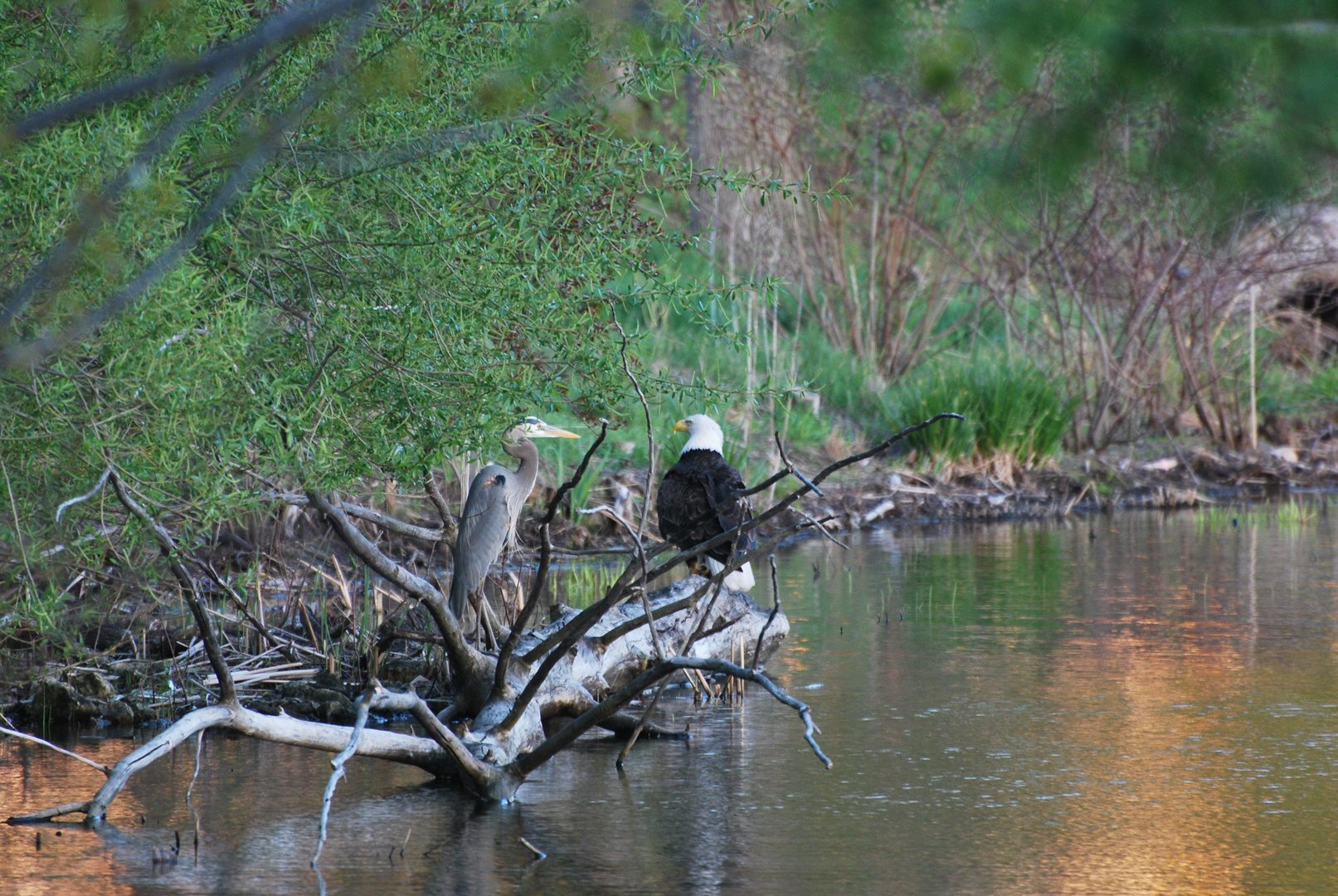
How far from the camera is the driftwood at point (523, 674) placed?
4.29 metres

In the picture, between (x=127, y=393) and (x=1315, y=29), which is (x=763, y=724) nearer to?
(x=127, y=393)

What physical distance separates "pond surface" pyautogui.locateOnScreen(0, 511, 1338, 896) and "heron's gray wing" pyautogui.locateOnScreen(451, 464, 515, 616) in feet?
3.77

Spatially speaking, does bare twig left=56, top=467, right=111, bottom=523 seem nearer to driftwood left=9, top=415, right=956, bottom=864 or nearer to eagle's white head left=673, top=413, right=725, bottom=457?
driftwood left=9, top=415, right=956, bottom=864

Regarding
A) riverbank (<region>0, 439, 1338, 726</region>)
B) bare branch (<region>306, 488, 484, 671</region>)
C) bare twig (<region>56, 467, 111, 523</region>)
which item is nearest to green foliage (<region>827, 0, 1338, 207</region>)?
bare twig (<region>56, 467, 111, 523</region>)

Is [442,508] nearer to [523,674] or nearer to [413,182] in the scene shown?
[523,674]

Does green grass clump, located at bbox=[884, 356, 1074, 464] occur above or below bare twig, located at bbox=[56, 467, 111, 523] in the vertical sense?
above

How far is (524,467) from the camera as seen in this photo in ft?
Answer: 23.5

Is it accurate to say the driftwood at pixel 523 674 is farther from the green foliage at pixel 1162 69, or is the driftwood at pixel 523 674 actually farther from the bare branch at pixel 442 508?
the green foliage at pixel 1162 69

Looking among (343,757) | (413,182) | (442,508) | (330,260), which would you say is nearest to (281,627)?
(442,508)

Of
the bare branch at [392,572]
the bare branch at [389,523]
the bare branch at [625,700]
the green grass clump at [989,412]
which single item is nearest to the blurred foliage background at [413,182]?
the bare branch at [392,572]

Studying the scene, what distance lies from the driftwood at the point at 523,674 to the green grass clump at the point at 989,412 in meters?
6.23

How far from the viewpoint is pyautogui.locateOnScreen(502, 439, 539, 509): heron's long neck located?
7.06 metres

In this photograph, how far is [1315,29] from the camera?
7.49 ft

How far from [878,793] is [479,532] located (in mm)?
2415
